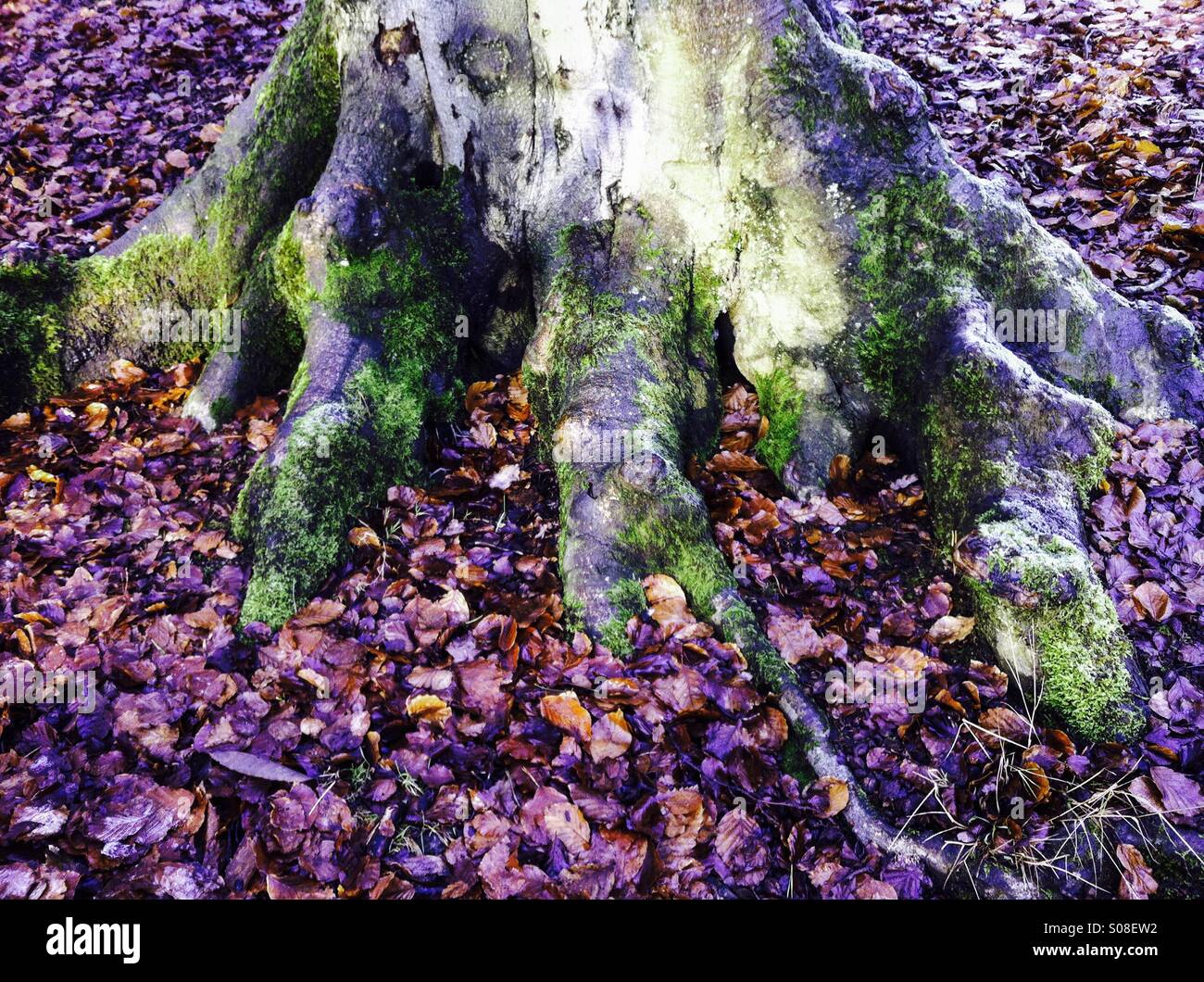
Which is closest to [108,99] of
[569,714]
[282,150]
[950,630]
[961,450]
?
[282,150]

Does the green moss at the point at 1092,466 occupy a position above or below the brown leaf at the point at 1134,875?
above

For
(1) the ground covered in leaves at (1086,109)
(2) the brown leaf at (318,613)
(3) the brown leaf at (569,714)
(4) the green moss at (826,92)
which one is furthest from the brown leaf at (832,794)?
(1) the ground covered in leaves at (1086,109)

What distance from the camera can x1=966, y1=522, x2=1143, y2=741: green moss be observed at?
10.2 feet

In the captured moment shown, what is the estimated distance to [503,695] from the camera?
10.3ft

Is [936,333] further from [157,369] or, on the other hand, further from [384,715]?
[157,369]

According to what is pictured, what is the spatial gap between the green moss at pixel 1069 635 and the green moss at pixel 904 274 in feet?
3.59

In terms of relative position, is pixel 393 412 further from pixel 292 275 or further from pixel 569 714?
pixel 569 714

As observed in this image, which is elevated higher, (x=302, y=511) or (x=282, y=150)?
(x=282, y=150)

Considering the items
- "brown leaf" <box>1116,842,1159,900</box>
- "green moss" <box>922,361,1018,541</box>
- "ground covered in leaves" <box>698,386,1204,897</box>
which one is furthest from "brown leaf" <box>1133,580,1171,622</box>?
"brown leaf" <box>1116,842,1159,900</box>

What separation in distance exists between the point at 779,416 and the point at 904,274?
0.90 m

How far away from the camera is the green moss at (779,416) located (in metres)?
4.25

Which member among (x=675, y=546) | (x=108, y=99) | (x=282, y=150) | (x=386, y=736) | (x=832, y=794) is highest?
(x=108, y=99)

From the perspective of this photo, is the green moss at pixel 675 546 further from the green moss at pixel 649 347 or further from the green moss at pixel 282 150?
the green moss at pixel 282 150
